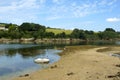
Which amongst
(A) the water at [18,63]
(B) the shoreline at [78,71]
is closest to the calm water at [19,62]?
(A) the water at [18,63]

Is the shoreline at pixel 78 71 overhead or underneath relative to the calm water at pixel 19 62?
Answer: overhead

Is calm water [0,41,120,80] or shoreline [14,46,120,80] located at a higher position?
shoreline [14,46,120,80]

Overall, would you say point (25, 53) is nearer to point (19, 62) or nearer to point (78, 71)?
point (19, 62)

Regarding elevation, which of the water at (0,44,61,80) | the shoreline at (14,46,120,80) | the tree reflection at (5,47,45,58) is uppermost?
the shoreline at (14,46,120,80)

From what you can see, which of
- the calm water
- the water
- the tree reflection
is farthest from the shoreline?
the tree reflection

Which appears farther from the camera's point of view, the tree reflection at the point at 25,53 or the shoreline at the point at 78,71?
the tree reflection at the point at 25,53

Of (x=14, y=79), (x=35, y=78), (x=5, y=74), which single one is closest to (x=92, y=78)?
(x=35, y=78)

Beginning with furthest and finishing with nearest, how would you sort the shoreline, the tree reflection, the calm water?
1. the tree reflection
2. the calm water
3. the shoreline

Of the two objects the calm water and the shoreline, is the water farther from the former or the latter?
the shoreline

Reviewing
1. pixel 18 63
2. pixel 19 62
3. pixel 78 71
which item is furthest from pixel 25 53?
pixel 78 71

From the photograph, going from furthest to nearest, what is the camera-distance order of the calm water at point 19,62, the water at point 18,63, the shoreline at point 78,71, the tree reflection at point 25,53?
the tree reflection at point 25,53
the calm water at point 19,62
the water at point 18,63
the shoreline at point 78,71

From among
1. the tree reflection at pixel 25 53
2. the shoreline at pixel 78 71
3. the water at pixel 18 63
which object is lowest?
the tree reflection at pixel 25 53

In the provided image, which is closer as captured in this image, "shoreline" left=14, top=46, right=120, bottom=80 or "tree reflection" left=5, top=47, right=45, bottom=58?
"shoreline" left=14, top=46, right=120, bottom=80

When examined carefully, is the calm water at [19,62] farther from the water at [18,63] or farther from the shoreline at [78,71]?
the shoreline at [78,71]
